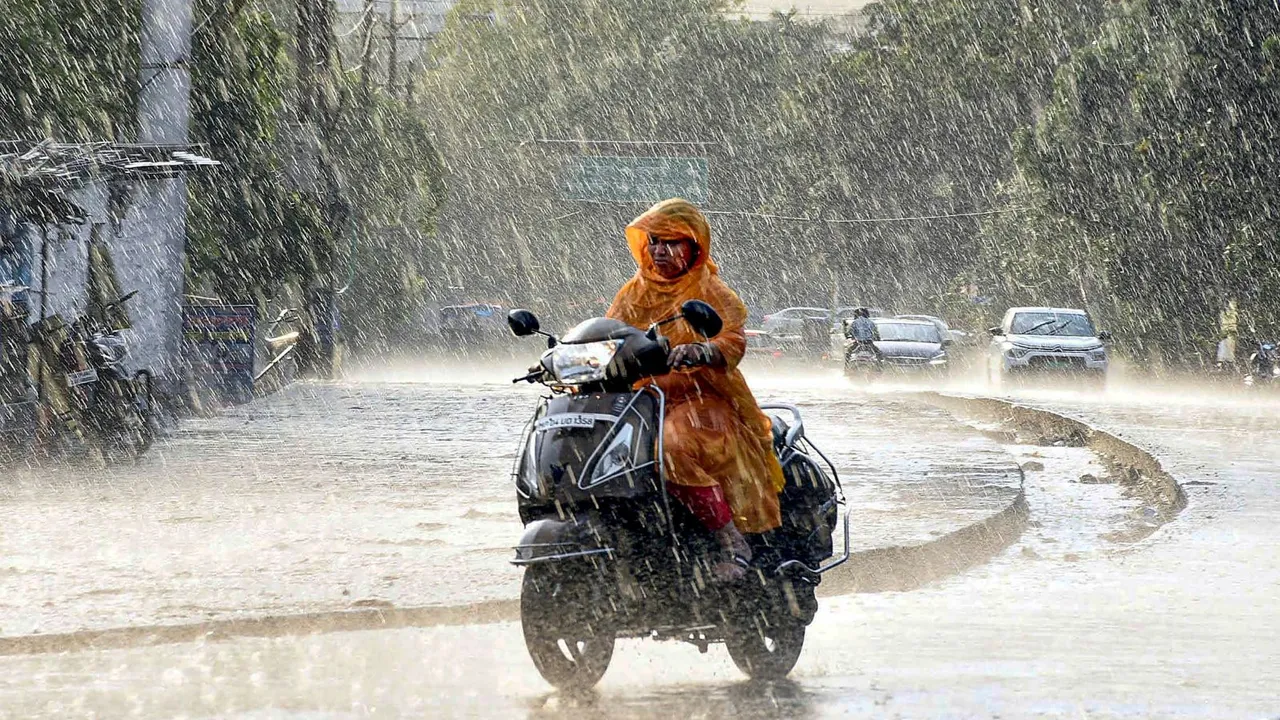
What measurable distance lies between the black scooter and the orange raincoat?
0.60 feet

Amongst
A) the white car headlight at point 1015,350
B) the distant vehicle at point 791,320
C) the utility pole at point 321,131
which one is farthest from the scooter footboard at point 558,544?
the distant vehicle at point 791,320

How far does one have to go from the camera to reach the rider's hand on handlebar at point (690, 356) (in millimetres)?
5988

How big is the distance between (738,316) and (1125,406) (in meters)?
21.3

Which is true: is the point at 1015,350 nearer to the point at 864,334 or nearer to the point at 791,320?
the point at 864,334

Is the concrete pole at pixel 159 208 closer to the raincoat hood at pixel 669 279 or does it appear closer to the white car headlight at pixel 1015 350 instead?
the raincoat hood at pixel 669 279

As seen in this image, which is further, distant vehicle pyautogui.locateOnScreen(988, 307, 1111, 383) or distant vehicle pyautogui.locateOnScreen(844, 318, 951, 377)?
distant vehicle pyautogui.locateOnScreen(844, 318, 951, 377)

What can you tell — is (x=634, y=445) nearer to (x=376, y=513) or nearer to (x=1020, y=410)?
(x=376, y=513)

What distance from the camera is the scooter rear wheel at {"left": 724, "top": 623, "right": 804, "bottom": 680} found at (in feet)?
21.0

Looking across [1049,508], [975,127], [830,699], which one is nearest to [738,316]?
[830,699]

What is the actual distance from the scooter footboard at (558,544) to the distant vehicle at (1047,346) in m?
27.1

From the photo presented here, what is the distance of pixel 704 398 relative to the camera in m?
6.31

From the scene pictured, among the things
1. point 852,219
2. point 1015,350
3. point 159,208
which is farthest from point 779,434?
point 852,219

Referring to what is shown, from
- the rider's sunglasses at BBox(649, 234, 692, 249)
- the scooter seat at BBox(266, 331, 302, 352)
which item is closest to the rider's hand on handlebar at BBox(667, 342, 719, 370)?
the rider's sunglasses at BBox(649, 234, 692, 249)

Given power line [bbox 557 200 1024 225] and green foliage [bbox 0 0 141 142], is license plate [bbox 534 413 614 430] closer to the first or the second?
green foliage [bbox 0 0 141 142]
